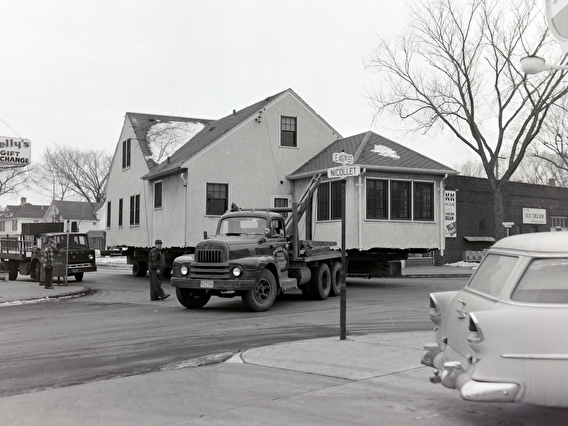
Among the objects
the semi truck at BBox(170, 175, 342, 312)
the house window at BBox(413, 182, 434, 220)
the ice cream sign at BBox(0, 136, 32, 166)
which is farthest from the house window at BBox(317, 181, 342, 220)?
the ice cream sign at BBox(0, 136, 32, 166)

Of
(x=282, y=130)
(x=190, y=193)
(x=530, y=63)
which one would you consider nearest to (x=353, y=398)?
(x=530, y=63)

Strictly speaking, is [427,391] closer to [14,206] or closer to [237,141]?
[237,141]

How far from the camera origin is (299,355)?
8.23 meters

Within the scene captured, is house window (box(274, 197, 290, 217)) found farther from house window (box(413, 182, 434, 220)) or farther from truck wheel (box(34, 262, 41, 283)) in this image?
truck wheel (box(34, 262, 41, 283))

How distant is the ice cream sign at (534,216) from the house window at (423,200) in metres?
19.6

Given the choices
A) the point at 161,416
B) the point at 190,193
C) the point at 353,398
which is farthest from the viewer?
the point at 190,193

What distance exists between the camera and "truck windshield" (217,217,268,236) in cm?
1506

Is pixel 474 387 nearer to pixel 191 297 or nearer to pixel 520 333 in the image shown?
pixel 520 333

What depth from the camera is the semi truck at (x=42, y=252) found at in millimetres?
24281

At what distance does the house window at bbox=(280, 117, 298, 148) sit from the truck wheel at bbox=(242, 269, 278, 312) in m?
12.7

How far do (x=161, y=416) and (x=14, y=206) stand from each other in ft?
362

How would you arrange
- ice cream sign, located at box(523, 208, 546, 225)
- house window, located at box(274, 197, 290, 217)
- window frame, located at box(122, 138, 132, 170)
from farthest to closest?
ice cream sign, located at box(523, 208, 546, 225)
window frame, located at box(122, 138, 132, 170)
house window, located at box(274, 197, 290, 217)

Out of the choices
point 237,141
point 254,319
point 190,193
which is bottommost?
point 254,319

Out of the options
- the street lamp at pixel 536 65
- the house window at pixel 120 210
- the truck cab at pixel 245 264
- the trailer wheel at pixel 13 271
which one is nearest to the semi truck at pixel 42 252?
the trailer wheel at pixel 13 271
